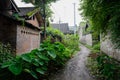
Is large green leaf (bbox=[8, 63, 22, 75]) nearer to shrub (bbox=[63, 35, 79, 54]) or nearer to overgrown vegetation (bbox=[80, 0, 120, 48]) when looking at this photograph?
overgrown vegetation (bbox=[80, 0, 120, 48])

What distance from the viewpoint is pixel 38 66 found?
6105 mm

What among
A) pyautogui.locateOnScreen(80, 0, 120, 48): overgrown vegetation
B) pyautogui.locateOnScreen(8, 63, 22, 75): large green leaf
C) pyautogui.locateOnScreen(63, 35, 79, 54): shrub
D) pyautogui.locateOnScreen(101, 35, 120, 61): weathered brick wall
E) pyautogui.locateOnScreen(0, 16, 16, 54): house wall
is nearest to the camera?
pyautogui.locateOnScreen(8, 63, 22, 75): large green leaf

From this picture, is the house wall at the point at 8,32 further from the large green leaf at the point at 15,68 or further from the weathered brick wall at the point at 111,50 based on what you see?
the weathered brick wall at the point at 111,50

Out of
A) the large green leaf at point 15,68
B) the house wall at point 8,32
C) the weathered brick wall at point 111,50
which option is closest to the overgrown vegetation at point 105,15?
the weathered brick wall at point 111,50

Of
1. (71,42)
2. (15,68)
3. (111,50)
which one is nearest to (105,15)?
(15,68)

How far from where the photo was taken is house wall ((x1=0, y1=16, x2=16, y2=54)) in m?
8.85

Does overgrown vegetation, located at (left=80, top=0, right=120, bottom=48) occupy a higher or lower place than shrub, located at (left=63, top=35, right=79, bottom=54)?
higher

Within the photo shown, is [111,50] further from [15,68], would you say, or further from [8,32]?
[15,68]

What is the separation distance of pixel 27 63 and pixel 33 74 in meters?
0.48

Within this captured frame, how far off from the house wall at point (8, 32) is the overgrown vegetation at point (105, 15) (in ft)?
13.5

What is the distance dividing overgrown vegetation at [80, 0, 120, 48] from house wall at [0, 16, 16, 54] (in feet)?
13.5

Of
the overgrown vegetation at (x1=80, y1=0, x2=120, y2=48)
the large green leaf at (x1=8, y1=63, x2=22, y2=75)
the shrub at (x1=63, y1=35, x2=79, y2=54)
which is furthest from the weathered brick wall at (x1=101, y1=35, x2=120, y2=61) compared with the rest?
the shrub at (x1=63, y1=35, x2=79, y2=54)

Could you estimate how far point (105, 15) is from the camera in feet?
20.6

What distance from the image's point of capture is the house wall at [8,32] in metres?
8.85
